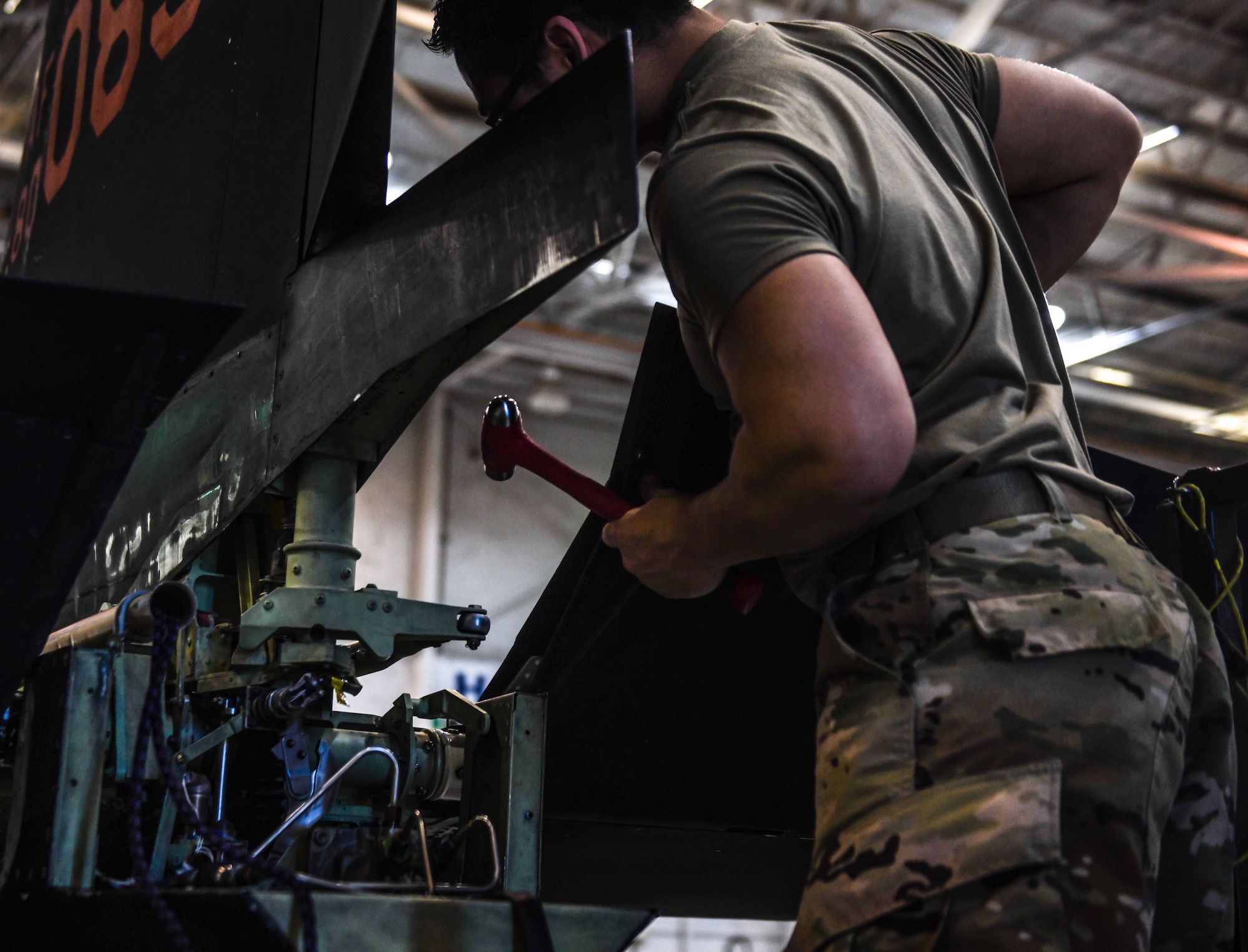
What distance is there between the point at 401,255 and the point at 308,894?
708 mm

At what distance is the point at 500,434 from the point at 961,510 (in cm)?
57

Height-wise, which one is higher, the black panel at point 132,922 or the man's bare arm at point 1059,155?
the man's bare arm at point 1059,155

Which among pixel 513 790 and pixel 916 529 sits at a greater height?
pixel 916 529

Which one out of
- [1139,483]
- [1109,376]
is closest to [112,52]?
[1139,483]

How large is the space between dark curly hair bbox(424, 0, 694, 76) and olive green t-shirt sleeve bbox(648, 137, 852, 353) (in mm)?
273

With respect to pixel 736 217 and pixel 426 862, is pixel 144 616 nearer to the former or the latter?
pixel 426 862

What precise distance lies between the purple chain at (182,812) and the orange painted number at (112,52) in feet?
5.34

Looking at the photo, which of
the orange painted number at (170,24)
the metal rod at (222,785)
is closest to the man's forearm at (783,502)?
the metal rod at (222,785)

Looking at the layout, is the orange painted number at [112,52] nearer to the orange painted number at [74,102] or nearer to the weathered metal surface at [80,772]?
the orange painted number at [74,102]

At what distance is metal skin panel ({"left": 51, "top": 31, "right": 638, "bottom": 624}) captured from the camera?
1.14m

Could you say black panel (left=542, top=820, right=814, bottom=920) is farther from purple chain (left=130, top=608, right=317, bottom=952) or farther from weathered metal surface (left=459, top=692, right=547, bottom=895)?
purple chain (left=130, top=608, right=317, bottom=952)

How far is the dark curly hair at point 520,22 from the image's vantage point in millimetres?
1346

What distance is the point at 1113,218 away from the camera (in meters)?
8.89

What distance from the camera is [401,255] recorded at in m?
1.45
